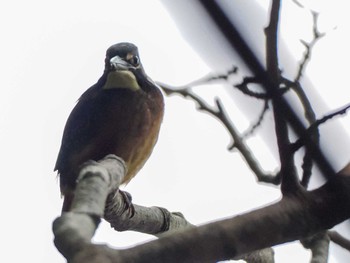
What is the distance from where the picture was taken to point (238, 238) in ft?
4.91

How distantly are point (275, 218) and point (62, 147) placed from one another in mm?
2442

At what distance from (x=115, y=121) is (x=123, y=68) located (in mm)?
327

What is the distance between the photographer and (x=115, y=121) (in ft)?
11.9

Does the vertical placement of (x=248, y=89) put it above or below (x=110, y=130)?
below

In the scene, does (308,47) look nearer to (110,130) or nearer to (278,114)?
(278,114)

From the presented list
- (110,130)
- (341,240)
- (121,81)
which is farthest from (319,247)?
(121,81)

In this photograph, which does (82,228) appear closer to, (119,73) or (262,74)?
(262,74)

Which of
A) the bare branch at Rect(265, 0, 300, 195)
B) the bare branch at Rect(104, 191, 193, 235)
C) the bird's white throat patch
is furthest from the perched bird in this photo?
the bare branch at Rect(265, 0, 300, 195)

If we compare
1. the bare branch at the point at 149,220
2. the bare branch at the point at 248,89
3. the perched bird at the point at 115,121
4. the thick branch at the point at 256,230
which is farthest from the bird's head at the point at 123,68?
the thick branch at the point at 256,230

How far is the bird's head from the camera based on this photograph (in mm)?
3771

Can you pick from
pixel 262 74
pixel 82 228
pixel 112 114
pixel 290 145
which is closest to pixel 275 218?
pixel 290 145

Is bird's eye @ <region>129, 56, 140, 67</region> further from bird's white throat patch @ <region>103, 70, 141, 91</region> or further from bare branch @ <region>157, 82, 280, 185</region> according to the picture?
bare branch @ <region>157, 82, 280, 185</region>

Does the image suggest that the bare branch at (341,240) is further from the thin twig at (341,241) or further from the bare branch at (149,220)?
the bare branch at (149,220)

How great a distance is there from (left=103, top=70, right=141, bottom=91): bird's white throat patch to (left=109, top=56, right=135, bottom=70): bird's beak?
0.03 metres
